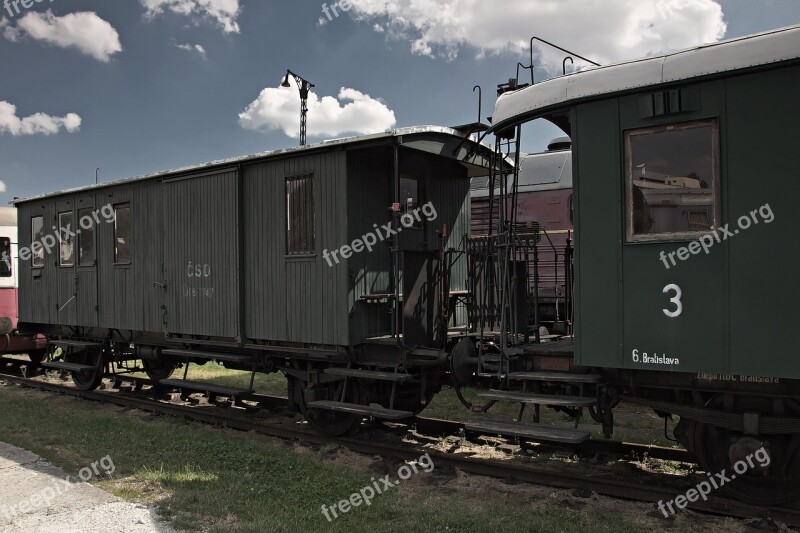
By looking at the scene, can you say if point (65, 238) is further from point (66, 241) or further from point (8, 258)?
point (8, 258)

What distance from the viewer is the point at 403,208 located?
771cm

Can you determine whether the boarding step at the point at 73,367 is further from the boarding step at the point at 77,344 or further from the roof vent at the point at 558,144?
the roof vent at the point at 558,144

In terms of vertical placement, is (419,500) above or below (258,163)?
below

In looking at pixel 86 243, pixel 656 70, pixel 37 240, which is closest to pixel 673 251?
A: pixel 656 70

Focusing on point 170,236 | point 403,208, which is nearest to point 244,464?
point 403,208

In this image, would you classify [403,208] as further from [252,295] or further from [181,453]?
[181,453]

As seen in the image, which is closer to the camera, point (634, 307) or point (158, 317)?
point (634, 307)

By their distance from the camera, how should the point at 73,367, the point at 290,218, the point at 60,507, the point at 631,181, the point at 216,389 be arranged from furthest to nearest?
the point at 73,367 < the point at 216,389 < the point at 290,218 < the point at 60,507 < the point at 631,181

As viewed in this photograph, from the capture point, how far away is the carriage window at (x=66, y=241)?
11.4 meters

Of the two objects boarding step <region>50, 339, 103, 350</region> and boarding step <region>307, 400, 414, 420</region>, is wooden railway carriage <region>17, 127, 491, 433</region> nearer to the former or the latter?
boarding step <region>307, 400, 414, 420</region>

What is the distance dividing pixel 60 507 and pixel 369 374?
312 centimetres

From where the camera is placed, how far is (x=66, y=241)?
11.6 meters

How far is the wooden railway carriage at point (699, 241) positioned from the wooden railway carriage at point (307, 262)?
7.18 ft

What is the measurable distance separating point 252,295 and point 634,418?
5.62 m
